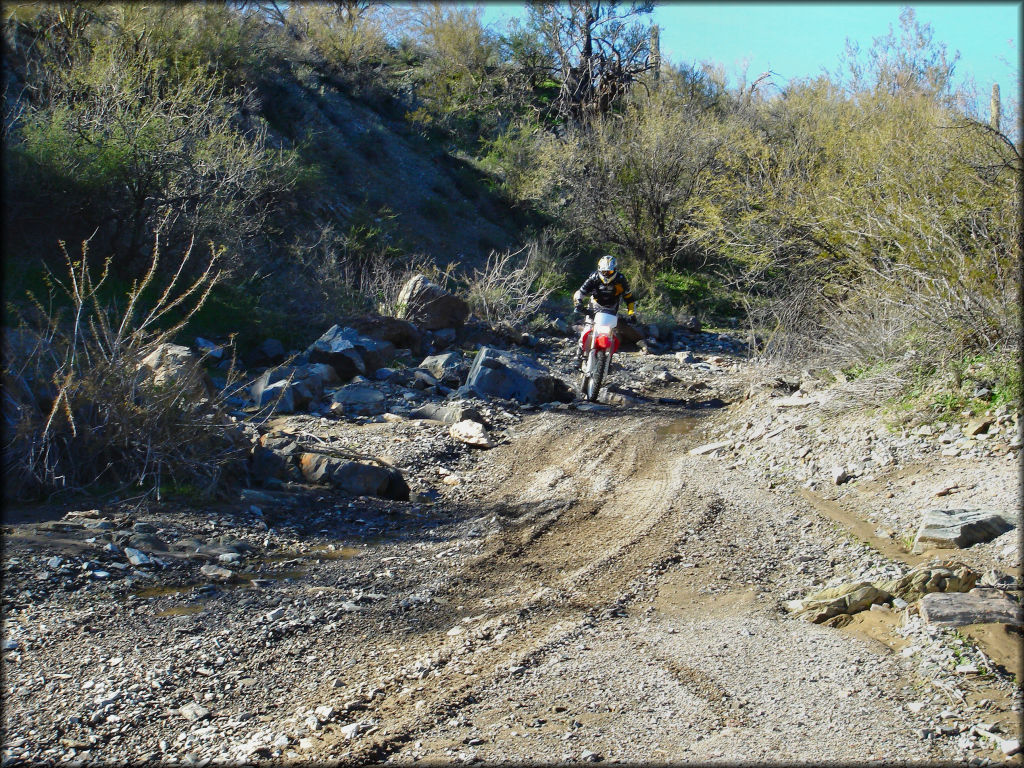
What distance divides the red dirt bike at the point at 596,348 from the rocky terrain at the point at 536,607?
2.18 metres

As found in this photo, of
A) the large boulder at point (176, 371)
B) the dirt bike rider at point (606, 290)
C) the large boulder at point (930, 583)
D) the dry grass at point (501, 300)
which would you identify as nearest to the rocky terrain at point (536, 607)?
the large boulder at point (930, 583)

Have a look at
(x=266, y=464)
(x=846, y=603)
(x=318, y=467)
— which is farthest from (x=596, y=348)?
(x=846, y=603)

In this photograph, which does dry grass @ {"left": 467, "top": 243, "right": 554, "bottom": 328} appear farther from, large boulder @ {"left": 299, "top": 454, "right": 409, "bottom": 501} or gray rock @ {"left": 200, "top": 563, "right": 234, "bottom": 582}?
gray rock @ {"left": 200, "top": 563, "right": 234, "bottom": 582}

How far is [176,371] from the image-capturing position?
659 cm

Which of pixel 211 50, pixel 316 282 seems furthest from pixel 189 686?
pixel 211 50

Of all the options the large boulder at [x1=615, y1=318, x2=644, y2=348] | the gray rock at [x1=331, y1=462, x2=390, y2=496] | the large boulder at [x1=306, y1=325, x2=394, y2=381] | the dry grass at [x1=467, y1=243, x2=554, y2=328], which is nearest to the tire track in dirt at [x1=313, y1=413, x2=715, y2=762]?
the gray rock at [x1=331, y1=462, x2=390, y2=496]

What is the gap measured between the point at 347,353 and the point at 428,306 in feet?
10.9

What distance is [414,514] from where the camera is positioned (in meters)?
6.59

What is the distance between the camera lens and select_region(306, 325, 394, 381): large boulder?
1153cm

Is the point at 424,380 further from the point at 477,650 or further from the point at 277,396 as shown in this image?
the point at 477,650

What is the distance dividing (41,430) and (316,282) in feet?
31.4

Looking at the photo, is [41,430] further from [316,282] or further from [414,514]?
[316,282]

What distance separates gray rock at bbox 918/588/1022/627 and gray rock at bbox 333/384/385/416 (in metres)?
6.80

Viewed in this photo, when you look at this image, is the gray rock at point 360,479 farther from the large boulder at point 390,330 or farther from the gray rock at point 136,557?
the large boulder at point 390,330
